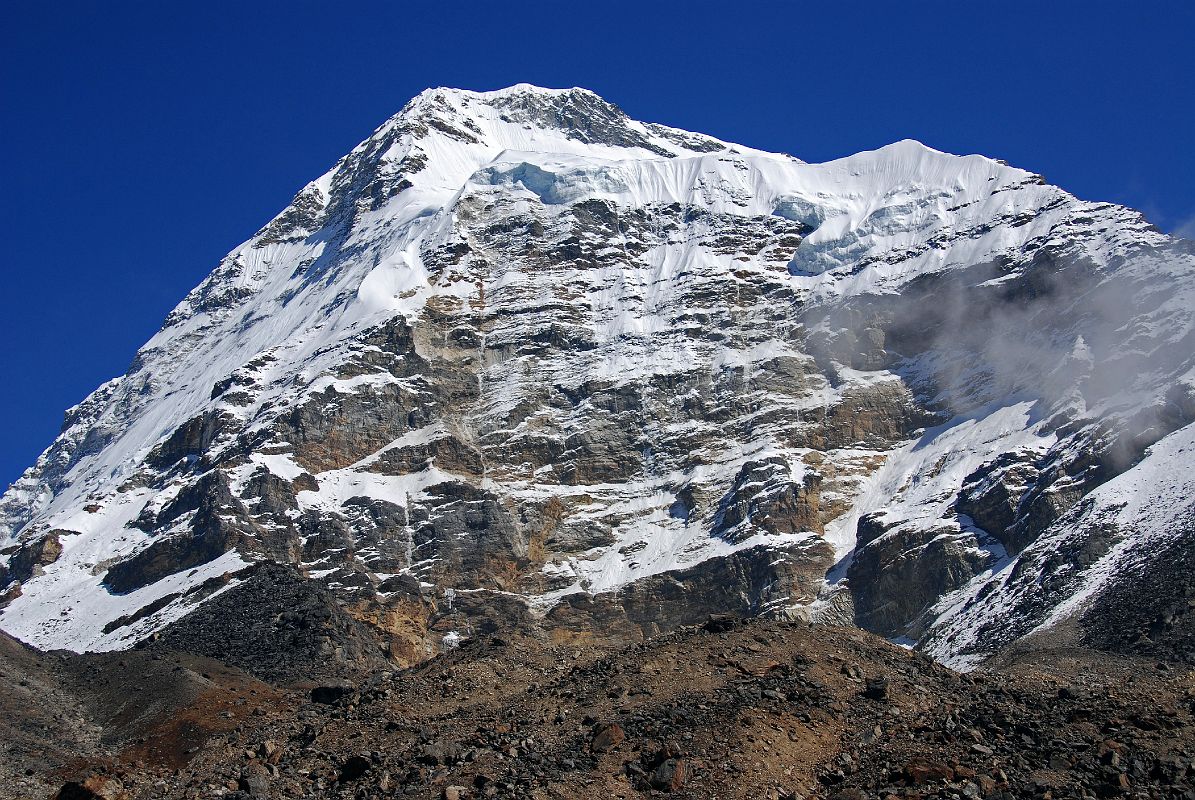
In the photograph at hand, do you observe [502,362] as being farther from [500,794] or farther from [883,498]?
[500,794]

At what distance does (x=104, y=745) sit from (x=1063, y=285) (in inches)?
5179

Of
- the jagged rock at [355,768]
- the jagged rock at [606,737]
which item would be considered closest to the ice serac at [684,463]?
the jagged rock at [355,768]

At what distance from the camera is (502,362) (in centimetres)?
19100

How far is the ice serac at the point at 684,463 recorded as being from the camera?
434ft

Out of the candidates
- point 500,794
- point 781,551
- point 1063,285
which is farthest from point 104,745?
point 1063,285

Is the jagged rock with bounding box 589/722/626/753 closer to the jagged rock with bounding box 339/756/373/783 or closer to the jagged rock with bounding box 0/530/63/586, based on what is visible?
the jagged rock with bounding box 339/756/373/783

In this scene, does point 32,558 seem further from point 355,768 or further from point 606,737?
point 606,737

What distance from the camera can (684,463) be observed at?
174 metres

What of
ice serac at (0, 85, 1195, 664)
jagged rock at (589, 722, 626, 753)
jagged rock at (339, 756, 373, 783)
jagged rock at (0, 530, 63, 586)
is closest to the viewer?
jagged rock at (589, 722, 626, 753)

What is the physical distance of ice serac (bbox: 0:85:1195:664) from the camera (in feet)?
434

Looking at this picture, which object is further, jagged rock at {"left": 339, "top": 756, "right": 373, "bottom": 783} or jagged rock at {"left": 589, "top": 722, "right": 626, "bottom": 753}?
jagged rock at {"left": 339, "top": 756, "right": 373, "bottom": 783}

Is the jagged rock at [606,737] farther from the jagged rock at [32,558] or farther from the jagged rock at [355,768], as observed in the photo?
the jagged rock at [32,558]

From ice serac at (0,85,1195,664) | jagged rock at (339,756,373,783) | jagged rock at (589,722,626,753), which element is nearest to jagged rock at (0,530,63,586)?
ice serac at (0,85,1195,664)

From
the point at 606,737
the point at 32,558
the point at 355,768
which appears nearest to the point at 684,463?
the point at 32,558
